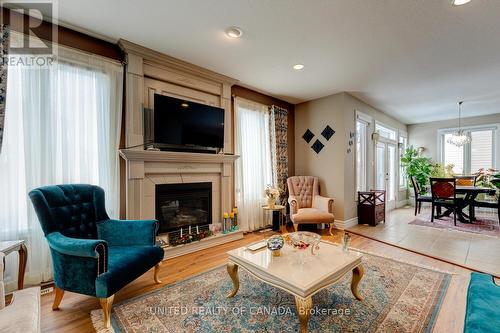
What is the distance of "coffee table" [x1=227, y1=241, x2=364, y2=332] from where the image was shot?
1.48m

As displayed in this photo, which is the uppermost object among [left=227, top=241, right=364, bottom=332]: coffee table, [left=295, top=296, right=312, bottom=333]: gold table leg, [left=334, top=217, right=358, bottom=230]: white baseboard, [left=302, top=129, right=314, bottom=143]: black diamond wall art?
[left=302, top=129, right=314, bottom=143]: black diamond wall art

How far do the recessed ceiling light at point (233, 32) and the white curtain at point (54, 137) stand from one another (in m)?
1.41

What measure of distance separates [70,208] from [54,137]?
810mm

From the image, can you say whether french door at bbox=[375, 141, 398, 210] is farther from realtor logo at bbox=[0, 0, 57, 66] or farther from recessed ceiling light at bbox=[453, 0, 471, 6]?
realtor logo at bbox=[0, 0, 57, 66]

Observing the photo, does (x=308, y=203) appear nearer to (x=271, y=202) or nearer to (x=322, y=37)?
(x=271, y=202)

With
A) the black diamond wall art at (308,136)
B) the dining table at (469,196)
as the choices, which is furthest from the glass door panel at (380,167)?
the black diamond wall art at (308,136)

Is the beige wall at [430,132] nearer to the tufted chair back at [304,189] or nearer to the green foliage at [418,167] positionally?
the green foliage at [418,167]

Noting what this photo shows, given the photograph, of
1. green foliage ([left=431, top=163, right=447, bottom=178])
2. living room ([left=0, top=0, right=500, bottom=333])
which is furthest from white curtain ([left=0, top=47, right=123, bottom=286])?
green foliage ([left=431, top=163, right=447, bottom=178])

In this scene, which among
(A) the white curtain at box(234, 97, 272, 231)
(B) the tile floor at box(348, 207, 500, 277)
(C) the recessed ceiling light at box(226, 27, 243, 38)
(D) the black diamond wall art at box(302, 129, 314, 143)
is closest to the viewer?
(C) the recessed ceiling light at box(226, 27, 243, 38)

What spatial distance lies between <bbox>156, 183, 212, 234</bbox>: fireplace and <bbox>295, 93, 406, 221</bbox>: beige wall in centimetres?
243

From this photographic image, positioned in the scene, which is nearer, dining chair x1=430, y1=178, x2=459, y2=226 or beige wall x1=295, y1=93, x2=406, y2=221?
beige wall x1=295, y1=93, x2=406, y2=221

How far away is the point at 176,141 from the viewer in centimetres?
307

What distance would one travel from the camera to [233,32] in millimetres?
2471

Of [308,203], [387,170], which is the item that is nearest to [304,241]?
[308,203]
